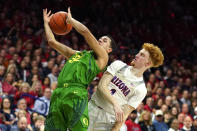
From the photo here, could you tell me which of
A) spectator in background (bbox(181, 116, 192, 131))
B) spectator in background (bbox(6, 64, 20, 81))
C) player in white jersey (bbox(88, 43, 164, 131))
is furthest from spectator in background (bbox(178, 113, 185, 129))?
player in white jersey (bbox(88, 43, 164, 131))

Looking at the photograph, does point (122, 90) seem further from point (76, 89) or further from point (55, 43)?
point (55, 43)

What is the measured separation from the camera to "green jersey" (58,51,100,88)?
4.05 meters

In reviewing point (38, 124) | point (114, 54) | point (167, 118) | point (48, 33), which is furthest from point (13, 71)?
point (48, 33)

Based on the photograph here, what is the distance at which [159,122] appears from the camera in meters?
8.91

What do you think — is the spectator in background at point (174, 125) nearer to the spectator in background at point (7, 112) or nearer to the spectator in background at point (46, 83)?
the spectator in background at point (46, 83)

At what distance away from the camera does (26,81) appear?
29.8 ft

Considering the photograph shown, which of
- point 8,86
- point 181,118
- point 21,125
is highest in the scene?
point 8,86

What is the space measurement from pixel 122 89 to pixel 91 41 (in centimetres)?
82

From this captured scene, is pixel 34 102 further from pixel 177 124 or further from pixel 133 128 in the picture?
pixel 177 124

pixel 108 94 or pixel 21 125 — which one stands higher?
pixel 108 94

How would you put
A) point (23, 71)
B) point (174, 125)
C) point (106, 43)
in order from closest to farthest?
point (106, 43) < point (174, 125) < point (23, 71)

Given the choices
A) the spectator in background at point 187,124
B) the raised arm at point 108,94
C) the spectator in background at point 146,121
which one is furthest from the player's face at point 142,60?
the spectator in background at point 187,124

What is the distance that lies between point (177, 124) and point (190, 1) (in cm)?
994

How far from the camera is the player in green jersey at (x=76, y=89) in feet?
13.1
